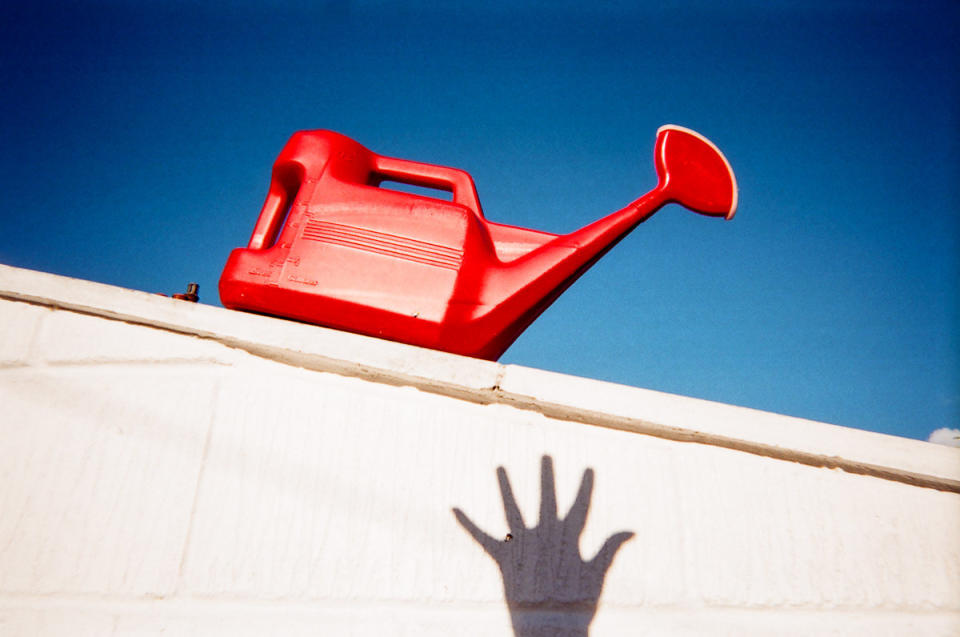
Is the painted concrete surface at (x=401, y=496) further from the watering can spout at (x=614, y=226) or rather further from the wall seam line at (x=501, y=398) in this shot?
the watering can spout at (x=614, y=226)

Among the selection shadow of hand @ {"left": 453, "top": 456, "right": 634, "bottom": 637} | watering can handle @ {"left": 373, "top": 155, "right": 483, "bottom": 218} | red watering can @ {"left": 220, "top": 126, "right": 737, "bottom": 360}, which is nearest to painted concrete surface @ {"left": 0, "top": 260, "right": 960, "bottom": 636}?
shadow of hand @ {"left": 453, "top": 456, "right": 634, "bottom": 637}

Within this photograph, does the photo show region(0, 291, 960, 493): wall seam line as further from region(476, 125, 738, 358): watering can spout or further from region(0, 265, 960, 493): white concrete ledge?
region(476, 125, 738, 358): watering can spout

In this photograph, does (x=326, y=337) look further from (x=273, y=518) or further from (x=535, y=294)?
(x=535, y=294)

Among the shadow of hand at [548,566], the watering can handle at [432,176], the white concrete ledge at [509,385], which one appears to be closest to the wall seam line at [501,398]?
the white concrete ledge at [509,385]

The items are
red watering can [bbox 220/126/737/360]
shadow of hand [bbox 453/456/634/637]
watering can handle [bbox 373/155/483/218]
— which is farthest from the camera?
watering can handle [bbox 373/155/483/218]

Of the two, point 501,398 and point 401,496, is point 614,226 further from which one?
point 401,496

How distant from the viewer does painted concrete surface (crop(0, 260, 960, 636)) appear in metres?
0.56

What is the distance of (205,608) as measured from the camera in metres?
0.55

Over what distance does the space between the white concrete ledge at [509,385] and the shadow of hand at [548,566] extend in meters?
0.12

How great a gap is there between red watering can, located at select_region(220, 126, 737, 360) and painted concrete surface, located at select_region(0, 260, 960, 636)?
0.10 meters

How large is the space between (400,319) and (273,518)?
0.31m

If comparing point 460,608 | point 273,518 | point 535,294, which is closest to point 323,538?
point 273,518

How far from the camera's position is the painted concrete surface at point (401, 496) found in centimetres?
56

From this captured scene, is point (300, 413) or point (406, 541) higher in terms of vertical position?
point (300, 413)
